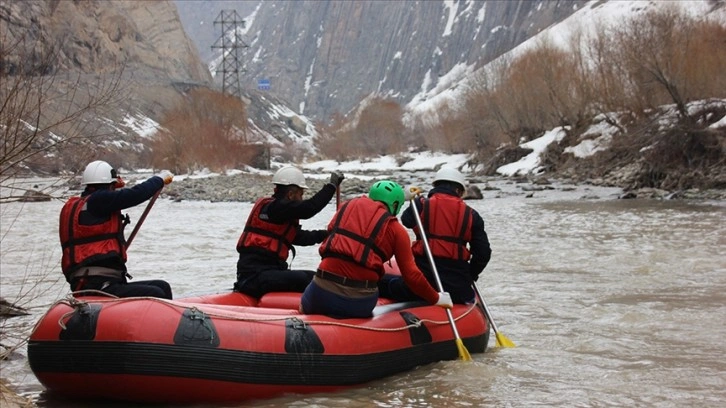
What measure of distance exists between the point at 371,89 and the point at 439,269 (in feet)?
553

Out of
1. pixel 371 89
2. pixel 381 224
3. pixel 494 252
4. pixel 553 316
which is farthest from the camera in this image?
pixel 371 89

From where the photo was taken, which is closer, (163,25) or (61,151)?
(61,151)

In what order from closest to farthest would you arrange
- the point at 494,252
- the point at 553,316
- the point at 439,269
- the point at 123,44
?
the point at 439,269 → the point at 553,316 → the point at 494,252 → the point at 123,44

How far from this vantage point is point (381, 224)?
5.72m

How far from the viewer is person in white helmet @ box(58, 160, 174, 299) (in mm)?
5762

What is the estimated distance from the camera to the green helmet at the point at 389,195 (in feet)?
19.1

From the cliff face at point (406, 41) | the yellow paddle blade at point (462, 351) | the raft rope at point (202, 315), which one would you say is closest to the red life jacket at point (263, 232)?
the raft rope at point (202, 315)

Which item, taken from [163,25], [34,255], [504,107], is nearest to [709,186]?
[34,255]

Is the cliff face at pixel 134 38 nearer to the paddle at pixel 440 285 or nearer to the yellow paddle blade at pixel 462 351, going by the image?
the paddle at pixel 440 285

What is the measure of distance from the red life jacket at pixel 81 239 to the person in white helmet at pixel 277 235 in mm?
1236

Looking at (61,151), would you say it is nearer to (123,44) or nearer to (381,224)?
(381,224)

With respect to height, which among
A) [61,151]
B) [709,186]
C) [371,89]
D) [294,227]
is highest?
[371,89]

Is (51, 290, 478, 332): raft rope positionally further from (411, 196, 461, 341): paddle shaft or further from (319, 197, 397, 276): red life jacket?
(411, 196, 461, 341): paddle shaft

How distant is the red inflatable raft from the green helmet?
899 mm
